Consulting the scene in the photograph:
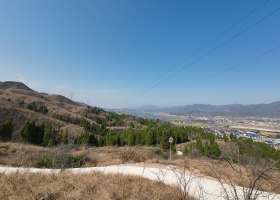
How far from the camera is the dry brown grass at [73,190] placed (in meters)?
5.42

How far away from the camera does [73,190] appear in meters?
5.92

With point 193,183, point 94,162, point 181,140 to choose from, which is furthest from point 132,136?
point 193,183

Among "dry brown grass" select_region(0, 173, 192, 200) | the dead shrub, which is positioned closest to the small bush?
the dead shrub

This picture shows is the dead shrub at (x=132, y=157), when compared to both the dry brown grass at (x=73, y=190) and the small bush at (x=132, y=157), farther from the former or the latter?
the dry brown grass at (x=73, y=190)

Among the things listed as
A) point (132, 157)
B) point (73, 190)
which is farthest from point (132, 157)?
point (73, 190)

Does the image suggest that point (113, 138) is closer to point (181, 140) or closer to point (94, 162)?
point (181, 140)

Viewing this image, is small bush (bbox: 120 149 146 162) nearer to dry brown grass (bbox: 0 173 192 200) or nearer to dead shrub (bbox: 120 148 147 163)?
dead shrub (bbox: 120 148 147 163)

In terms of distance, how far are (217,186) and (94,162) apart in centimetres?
1136

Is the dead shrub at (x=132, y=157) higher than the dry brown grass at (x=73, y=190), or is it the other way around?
the dry brown grass at (x=73, y=190)

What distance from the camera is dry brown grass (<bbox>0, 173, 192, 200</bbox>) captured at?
5418mm

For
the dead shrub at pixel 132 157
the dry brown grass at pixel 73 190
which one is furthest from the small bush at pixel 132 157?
the dry brown grass at pixel 73 190

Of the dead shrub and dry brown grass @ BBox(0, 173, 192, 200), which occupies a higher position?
dry brown grass @ BBox(0, 173, 192, 200)

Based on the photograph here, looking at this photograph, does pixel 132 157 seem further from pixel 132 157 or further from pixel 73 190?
pixel 73 190

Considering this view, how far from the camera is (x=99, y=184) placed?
686 centimetres
